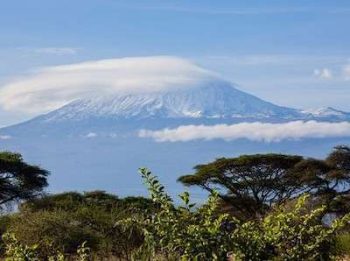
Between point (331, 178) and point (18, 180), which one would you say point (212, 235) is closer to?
point (331, 178)

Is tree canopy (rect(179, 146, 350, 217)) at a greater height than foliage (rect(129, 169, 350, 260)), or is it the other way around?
foliage (rect(129, 169, 350, 260))

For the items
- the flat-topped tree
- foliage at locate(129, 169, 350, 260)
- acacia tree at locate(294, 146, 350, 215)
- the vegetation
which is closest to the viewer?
foliage at locate(129, 169, 350, 260)

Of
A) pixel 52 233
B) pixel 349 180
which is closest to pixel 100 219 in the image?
pixel 52 233

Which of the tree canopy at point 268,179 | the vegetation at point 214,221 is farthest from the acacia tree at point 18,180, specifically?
the tree canopy at point 268,179

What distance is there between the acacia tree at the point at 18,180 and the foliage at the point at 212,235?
104 feet

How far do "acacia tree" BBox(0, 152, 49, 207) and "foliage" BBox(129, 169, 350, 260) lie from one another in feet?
104

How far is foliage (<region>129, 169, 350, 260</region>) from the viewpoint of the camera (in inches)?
237

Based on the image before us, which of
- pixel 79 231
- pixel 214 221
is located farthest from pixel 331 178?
pixel 214 221

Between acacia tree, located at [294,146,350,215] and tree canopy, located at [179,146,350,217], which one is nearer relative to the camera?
acacia tree, located at [294,146,350,215]

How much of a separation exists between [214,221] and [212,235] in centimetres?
29

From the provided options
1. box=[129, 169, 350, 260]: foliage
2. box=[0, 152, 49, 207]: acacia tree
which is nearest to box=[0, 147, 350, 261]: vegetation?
box=[129, 169, 350, 260]: foliage

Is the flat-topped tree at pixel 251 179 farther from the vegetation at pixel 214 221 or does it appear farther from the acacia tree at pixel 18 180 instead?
the acacia tree at pixel 18 180

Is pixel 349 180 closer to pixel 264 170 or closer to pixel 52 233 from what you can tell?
pixel 264 170

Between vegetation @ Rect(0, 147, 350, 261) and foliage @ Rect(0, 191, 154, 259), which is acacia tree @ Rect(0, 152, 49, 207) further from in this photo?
foliage @ Rect(0, 191, 154, 259)
